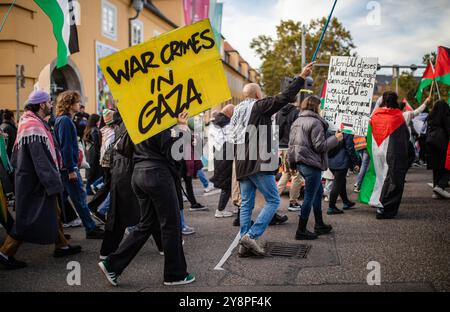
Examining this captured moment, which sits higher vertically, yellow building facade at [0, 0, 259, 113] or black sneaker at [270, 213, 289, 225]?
yellow building facade at [0, 0, 259, 113]

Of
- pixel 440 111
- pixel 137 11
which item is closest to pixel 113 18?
pixel 137 11

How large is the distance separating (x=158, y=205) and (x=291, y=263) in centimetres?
167

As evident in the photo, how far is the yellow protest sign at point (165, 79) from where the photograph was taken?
4.01m

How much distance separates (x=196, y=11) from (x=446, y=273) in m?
11.8

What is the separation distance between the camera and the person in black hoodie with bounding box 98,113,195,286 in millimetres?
4125

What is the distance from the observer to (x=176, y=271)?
4242mm

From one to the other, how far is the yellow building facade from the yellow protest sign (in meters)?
2.99

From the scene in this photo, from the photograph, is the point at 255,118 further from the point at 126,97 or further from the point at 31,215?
the point at 31,215

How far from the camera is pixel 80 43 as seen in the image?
17625 mm

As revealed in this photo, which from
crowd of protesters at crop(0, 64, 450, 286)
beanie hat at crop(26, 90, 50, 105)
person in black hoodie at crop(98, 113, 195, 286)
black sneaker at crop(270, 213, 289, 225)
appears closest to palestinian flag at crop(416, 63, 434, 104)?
crowd of protesters at crop(0, 64, 450, 286)

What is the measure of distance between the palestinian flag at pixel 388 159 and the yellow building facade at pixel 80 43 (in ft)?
17.2

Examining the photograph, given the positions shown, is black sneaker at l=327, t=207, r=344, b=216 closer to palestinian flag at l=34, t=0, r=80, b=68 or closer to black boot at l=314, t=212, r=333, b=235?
black boot at l=314, t=212, r=333, b=235

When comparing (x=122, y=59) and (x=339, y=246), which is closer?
(x=122, y=59)

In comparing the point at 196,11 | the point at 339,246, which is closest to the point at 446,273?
the point at 339,246
